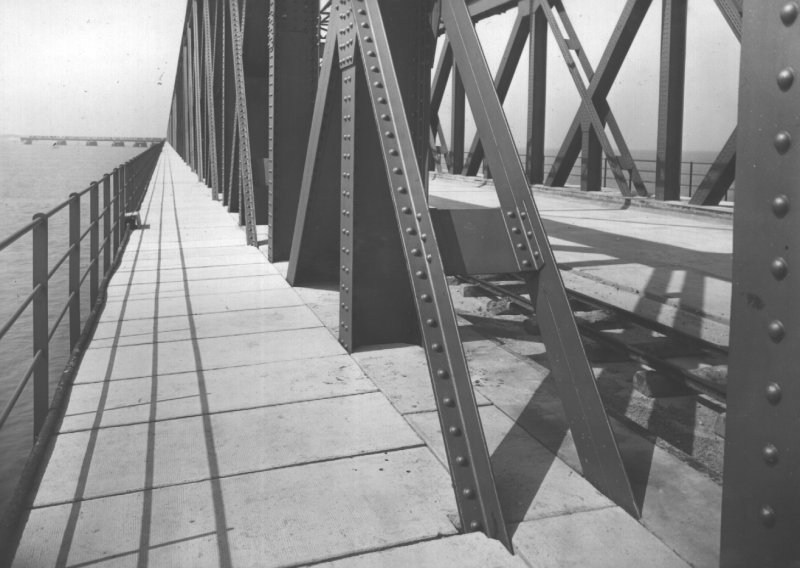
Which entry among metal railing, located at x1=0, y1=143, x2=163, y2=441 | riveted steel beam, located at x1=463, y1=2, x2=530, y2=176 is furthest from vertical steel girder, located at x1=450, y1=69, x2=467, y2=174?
metal railing, located at x1=0, y1=143, x2=163, y2=441

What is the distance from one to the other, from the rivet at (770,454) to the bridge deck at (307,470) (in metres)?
0.86

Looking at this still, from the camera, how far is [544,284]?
3439 mm

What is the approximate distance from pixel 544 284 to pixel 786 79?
5.95 ft

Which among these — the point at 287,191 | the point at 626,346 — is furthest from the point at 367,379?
the point at 287,191

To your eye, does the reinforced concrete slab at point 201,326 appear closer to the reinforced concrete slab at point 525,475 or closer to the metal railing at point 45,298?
the metal railing at point 45,298

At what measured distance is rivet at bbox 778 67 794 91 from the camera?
1.68 metres

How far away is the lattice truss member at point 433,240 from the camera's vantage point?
3146mm

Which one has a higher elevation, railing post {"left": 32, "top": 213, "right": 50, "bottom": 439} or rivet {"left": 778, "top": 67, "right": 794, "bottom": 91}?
rivet {"left": 778, "top": 67, "right": 794, "bottom": 91}

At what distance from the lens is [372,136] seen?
5.14 metres

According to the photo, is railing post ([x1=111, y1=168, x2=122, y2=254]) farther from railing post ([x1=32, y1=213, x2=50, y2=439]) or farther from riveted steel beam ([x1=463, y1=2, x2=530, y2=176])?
riveted steel beam ([x1=463, y1=2, x2=530, y2=176])

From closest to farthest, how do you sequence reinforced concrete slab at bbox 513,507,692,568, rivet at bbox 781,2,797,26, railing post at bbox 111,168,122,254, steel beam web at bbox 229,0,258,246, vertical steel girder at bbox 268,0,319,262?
rivet at bbox 781,2,797,26 < reinforced concrete slab at bbox 513,507,692,568 < vertical steel girder at bbox 268,0,319,262 < steel beam web at bbox 229,0,258,246 < railing post at bbox 111,168,122,254

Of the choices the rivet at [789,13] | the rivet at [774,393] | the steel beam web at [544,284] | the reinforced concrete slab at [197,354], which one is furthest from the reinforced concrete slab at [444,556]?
the reinforced concrete slab at [197,354]

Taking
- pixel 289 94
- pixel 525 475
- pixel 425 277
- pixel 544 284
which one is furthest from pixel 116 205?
pixel 525 475

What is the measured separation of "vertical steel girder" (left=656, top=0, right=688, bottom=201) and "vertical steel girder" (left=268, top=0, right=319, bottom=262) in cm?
693
